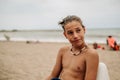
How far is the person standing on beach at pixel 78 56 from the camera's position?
2.33m

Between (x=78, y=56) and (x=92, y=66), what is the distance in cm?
27

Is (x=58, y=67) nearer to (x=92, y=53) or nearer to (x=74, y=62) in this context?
(x=74, y=62)

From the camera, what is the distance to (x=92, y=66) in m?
2.31

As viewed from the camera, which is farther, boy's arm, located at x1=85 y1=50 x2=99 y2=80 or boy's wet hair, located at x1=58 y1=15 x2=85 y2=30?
boy's wet hair, located at x1=58 y1=15 x2=85 y2=30

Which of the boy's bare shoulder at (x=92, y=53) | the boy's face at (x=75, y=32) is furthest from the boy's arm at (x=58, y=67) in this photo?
the boy's bare shoulder at (x=92, y=53)

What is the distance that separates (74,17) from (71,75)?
2.53 ft

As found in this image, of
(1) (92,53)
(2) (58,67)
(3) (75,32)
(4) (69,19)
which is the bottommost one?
(2) (58,67)

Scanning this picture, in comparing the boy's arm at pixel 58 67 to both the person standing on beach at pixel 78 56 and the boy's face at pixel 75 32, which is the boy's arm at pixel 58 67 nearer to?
the person standing on beach at pixel 78 56

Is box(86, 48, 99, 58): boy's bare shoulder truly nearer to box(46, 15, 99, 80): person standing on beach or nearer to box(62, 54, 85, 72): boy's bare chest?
box(46, 15, 99, 80): person standing on beach

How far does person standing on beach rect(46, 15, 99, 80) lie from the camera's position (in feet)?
7.63

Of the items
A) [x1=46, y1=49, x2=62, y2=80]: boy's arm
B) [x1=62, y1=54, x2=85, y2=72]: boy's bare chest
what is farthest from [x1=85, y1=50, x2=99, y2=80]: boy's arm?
[x1=46, y1=49, x2=62, y2=80]: boy's arm

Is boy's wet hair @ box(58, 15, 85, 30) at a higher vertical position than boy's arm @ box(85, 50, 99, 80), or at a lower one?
higher

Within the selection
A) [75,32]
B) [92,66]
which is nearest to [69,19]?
[75,32]

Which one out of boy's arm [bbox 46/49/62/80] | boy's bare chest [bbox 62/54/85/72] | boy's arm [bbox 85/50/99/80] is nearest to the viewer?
boy's arm [bbox 85/50/99/80]
